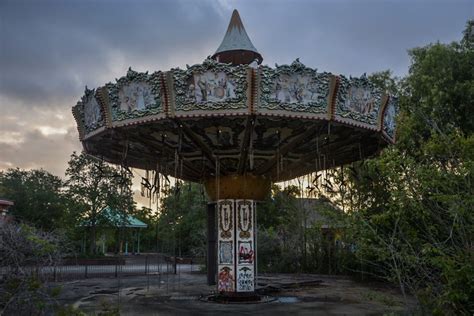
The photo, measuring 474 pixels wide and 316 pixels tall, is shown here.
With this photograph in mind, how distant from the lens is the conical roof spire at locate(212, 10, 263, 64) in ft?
44.8

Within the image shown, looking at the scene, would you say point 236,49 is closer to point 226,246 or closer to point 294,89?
point 294,89

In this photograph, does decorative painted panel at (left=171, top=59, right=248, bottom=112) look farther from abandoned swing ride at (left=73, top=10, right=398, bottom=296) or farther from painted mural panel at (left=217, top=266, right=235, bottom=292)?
painted mural panel at (left=217, top=266, right=235, bottom=292)

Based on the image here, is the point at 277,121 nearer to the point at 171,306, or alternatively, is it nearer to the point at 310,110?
the point at 310,110

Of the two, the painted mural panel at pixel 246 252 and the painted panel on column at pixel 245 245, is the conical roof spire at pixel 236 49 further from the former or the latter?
the painted mural panel at pixel 246 252

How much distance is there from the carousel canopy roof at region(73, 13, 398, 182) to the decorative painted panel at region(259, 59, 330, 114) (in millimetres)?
19

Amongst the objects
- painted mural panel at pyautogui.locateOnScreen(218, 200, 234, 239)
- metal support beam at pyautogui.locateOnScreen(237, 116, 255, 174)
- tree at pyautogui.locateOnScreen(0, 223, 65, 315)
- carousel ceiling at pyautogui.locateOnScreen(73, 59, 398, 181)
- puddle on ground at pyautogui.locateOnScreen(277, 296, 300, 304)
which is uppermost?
carousel ceiling at pyautogui.locateOnScreen(73, 59, 398, 181)

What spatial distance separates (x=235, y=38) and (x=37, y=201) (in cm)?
2721

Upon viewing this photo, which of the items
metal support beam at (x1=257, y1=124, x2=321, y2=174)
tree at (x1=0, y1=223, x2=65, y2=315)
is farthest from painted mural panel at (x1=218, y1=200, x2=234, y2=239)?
tree at (x1=0, y1=223, x2=65, y2=315)

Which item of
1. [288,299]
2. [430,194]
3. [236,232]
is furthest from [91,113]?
[430,194]

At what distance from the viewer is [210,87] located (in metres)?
9.62

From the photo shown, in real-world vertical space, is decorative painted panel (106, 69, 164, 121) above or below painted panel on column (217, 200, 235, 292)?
above

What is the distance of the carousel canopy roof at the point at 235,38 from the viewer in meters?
13.7

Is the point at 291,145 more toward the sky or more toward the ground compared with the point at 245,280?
more toward the sky

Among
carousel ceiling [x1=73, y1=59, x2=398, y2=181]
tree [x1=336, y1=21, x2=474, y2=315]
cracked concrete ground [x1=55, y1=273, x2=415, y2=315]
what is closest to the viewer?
tree [x1=336, y1=21, x2=474, y2=315]
